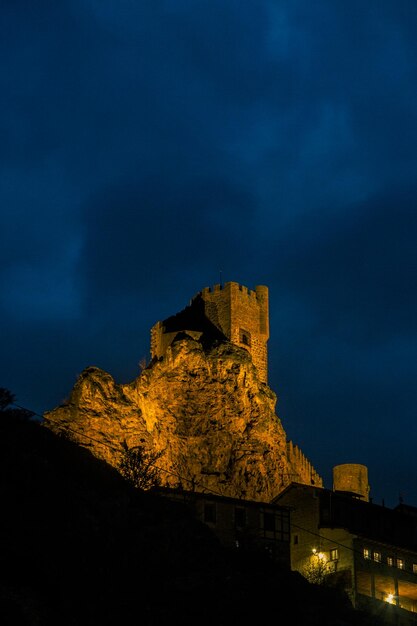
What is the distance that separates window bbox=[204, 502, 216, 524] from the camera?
52.8 meters

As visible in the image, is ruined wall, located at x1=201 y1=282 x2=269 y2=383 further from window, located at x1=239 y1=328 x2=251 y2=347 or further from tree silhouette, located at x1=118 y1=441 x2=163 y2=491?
tree silhouette, located at x1=118 y1=441 x2=163 y2=491

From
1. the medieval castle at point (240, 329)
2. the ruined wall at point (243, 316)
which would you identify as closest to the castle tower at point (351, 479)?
the medieval castle at point (240, 329)

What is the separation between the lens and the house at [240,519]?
52.3 meters

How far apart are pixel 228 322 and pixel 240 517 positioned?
2921 cm

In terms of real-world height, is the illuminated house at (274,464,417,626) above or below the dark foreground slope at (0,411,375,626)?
above

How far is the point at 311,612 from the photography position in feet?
122

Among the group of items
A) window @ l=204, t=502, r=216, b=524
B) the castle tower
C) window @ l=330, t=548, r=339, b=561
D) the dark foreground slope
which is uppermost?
the castle tower

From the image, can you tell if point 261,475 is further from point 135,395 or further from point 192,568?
point 192,568

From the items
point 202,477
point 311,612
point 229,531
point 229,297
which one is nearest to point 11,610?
point 311,612

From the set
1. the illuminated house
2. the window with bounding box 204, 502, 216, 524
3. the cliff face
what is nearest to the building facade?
the illuminated house

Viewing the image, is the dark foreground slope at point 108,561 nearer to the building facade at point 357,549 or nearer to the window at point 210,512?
the window at point 210,512

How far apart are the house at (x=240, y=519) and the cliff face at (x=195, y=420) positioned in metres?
12.2

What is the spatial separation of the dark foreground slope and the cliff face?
27.1 meters

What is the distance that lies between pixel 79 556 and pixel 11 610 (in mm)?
5239
